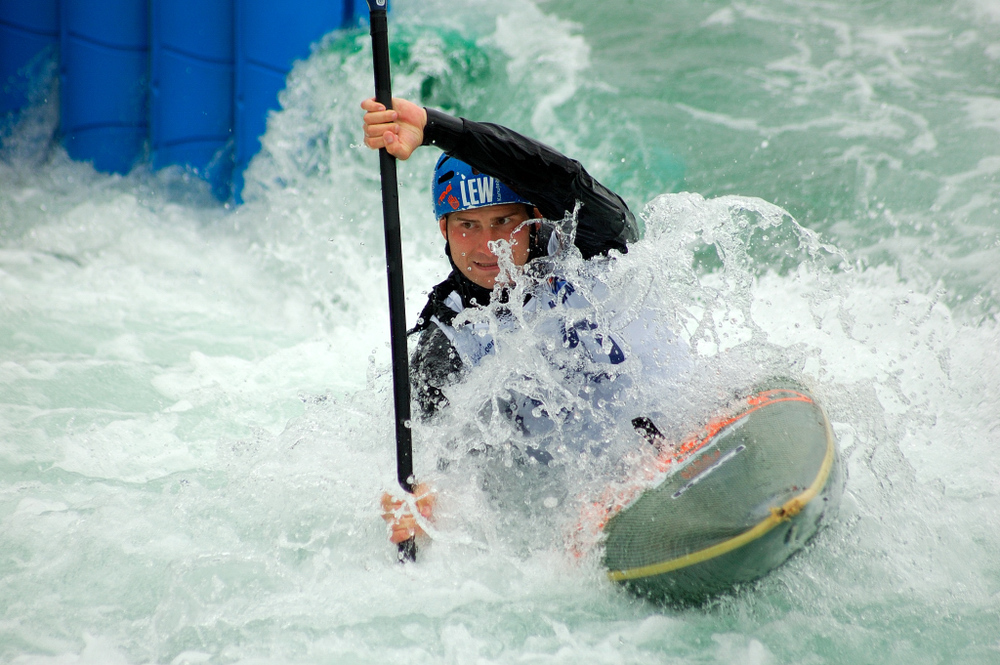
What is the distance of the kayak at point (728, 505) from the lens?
2.32 meters

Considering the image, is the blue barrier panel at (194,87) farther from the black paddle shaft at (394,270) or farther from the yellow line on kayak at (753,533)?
the yellow line on kayak at (753,533)

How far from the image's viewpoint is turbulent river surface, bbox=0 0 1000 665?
2.52m

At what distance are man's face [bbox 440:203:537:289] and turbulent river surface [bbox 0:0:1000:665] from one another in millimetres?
384

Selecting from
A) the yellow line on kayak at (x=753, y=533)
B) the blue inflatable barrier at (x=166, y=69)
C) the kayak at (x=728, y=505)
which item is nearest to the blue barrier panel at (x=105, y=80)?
the blue inflatable barrier at (x=166, y=69)

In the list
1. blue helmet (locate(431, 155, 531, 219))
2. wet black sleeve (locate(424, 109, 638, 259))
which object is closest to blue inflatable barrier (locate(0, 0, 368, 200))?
blue helmet (locate(431, 155, 531, 219))

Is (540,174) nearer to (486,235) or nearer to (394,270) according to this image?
(486,235)

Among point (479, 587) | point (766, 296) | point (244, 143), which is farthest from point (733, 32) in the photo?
point (479, 587)

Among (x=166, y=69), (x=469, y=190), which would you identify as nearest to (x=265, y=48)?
(x=166, y=69)

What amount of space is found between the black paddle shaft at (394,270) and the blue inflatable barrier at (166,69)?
13.4 feet

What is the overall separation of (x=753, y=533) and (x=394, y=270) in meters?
1.37

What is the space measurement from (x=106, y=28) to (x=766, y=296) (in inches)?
216

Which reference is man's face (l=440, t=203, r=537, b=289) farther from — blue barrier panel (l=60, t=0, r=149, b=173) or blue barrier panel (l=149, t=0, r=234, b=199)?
blue barrier panel (l=60, t=0, r=149, b=173)

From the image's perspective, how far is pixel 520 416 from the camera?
297 cm

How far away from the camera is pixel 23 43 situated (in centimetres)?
646
